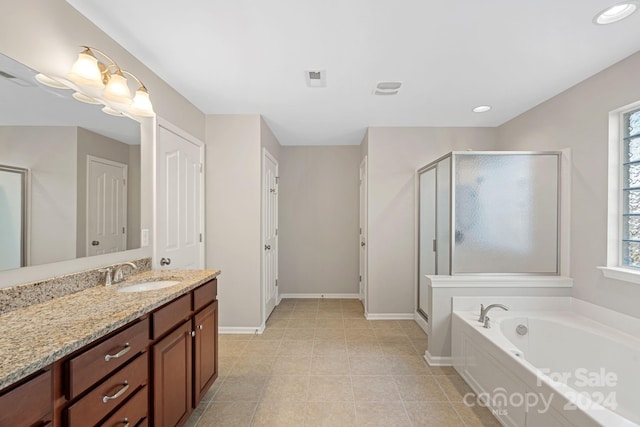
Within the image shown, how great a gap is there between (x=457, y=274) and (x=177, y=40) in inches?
110

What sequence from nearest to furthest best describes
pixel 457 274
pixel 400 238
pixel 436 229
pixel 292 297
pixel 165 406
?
pixel 165 406, pixel 457 274, pixel 436 229, pixel 400 238, pixel 292 297

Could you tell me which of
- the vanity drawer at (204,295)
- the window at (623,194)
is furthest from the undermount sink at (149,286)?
the window at (623,194)

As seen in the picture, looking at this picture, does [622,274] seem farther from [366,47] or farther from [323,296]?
[323,296]

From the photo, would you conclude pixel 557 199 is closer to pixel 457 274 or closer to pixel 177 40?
pixel 457 274

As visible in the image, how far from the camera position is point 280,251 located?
4551 mm

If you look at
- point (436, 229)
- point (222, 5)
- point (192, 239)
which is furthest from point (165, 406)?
point (436, 229)

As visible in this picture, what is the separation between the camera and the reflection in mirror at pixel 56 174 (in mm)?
1218

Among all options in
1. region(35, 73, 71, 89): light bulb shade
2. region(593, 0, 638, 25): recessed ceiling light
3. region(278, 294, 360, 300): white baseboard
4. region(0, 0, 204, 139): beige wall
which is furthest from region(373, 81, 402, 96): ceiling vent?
region(278, 294, 360, 300): white baseboard

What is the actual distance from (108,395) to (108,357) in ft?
0.49

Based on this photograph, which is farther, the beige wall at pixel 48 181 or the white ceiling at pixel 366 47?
the white ceiling at pixel 366 47

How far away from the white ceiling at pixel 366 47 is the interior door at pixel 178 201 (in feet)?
1.60

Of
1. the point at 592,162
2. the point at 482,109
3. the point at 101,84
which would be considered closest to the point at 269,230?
the point at 101,84

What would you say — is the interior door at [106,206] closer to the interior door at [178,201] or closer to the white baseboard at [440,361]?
the interior door at [178,201]

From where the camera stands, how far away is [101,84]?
1582 millimetres
